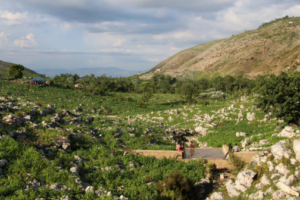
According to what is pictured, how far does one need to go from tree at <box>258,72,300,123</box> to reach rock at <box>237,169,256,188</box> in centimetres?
674

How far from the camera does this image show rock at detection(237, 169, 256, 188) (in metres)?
8.02

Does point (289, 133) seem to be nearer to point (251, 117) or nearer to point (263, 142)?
point (263, 142)

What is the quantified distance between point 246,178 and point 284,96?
8081mm

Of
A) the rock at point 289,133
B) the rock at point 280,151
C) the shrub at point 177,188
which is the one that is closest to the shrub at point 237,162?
the rock at point 280,151

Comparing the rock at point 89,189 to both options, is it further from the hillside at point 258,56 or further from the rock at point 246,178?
the hillside at point 258,56

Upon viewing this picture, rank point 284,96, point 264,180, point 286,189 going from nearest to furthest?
1. point 286,189
2. point 264,180
3. point 284,96

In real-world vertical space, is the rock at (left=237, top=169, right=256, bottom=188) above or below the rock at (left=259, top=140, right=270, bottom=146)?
below

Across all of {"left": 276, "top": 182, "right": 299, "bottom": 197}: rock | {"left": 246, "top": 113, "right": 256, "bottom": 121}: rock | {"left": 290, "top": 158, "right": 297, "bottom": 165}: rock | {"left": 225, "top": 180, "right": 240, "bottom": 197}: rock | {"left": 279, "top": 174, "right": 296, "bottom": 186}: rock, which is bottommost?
{"left": 225, "top": 180, "right": 240, "bottom": 197}: rock

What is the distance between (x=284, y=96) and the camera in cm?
1345

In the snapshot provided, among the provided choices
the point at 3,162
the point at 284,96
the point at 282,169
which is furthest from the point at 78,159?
the point at 284,96

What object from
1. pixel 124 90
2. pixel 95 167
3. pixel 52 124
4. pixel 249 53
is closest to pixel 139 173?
pixel 95 167

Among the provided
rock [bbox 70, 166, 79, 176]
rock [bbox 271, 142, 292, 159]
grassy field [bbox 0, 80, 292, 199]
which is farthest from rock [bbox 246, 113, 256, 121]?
rock [bbox 70, 166, 79, 176]

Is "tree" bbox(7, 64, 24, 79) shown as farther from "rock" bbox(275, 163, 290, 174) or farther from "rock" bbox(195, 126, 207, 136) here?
"rock" bbox(275, 163, 290, 174)

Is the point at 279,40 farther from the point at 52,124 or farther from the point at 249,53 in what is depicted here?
the point at 52,124
